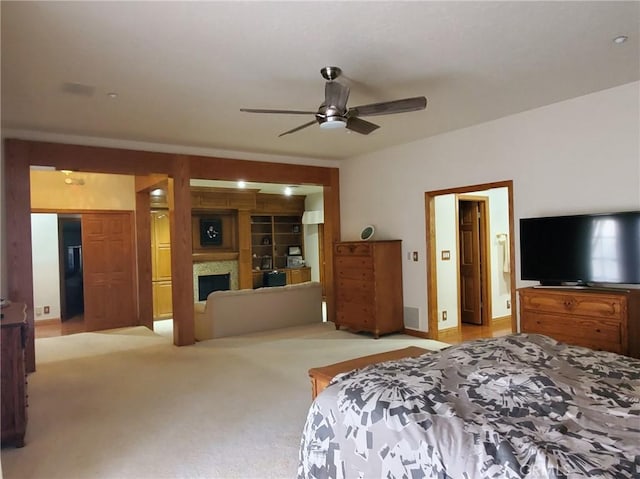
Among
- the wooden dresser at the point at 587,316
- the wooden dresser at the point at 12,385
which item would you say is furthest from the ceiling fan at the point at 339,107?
the wooden dresser at the point at 12,385

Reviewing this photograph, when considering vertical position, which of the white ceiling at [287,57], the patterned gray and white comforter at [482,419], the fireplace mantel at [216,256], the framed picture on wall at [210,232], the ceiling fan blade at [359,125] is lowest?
the patterned gray and white comforter at [482,419]

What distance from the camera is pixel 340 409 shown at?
5.85 feet

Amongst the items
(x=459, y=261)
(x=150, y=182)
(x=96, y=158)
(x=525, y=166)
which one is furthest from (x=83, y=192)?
(x=525, y=166)

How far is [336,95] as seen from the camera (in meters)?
2.98

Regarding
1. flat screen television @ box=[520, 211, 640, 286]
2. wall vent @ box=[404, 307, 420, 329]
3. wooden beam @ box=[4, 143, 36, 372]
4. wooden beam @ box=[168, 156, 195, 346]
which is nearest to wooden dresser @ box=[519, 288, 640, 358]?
flat screen television @ box=[520, 211, 640, 286]

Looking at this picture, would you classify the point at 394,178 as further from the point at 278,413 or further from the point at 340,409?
the point at 340,409

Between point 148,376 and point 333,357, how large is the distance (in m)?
1.99

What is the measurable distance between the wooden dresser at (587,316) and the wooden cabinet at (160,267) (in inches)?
253

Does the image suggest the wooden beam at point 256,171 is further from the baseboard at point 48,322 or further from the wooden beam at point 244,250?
the baseboard at point 48,322

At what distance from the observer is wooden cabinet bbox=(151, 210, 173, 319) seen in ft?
26.5

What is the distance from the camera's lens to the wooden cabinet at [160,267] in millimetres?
8086

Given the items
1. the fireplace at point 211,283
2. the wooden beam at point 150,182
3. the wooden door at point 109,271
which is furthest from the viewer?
the fireplace at point 211,283

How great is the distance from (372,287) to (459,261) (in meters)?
1.45

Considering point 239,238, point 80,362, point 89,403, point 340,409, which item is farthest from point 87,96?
point 239,238
